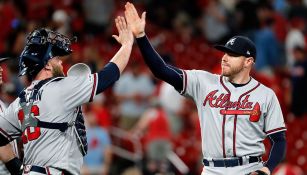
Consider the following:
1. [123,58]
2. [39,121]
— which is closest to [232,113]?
[123,58]

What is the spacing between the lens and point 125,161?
13609 millimetres

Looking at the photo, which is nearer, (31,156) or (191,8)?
(31,156)

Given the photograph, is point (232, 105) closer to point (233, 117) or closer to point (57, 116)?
point (233, 117)

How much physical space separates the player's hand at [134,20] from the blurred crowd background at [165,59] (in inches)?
116

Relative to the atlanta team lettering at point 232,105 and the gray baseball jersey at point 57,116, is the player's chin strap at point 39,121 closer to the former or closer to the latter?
the gray baseball jersey at point 57,116

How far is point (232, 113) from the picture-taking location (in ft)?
23.8

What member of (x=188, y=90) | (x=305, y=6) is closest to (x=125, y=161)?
(x=305, y=6)

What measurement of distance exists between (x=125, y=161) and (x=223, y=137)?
21.4 feet

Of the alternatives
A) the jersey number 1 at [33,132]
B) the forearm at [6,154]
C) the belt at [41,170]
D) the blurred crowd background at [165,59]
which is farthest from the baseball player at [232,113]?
the blurred crowd background at [165,59]

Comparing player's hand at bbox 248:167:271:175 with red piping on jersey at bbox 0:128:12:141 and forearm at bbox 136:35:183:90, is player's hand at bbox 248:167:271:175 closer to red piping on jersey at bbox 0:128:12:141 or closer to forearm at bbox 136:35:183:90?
forearm at bbox 136:35:183:90

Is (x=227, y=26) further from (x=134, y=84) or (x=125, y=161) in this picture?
(x=125, y=161)

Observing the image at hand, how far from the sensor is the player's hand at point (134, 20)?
7.04m

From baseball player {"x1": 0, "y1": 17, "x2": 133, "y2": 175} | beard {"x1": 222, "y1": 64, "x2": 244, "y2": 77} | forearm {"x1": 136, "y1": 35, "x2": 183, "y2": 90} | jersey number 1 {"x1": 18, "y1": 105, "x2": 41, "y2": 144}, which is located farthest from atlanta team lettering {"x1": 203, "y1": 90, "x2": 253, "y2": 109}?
jersey number 1 {"x1": 18, "y1": 105, "x2": 41, "y2": 144}

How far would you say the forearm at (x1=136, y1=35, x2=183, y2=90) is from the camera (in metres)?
7.16
